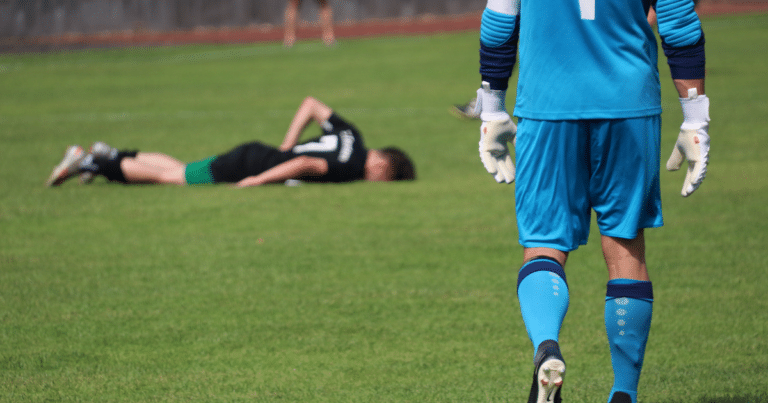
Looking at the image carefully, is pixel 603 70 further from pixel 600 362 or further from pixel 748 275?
pixel 748 275

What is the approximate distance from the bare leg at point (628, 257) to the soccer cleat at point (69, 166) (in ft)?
19.0

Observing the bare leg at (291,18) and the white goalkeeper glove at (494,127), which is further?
the bare leg at (291,18)

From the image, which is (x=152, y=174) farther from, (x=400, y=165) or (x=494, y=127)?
(x=494, y=127)

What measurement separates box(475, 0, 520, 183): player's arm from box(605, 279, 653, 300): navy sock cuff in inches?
20.4

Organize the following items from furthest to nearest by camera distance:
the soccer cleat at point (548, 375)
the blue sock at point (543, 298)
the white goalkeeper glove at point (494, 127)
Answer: the white goalkeeper glove at point (494, 127) → the blue sock at point (543, 298) → the soccer cleat at point (548, 375)

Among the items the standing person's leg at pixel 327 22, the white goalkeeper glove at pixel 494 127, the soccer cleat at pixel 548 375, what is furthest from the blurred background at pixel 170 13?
the soccer cleat at pixel 548 375

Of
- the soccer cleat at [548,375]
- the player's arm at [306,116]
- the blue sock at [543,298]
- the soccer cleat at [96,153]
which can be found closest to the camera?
the soccer cleat at [548,375]

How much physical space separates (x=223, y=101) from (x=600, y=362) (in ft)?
34.4

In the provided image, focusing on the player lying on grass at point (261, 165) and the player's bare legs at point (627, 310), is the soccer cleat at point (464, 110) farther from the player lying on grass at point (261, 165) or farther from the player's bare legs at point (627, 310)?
the player's bare legs at point (627, 310)

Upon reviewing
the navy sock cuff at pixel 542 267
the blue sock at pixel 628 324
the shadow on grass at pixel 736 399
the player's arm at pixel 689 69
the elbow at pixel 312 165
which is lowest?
the elbow at pixel 312 165

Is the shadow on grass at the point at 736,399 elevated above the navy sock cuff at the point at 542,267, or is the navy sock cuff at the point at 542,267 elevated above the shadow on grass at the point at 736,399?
the navy sock cuff at the point at 542,267

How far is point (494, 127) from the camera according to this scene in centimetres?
322

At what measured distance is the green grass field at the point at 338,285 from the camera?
377 centimetres

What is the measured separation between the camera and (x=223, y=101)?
538 inches
